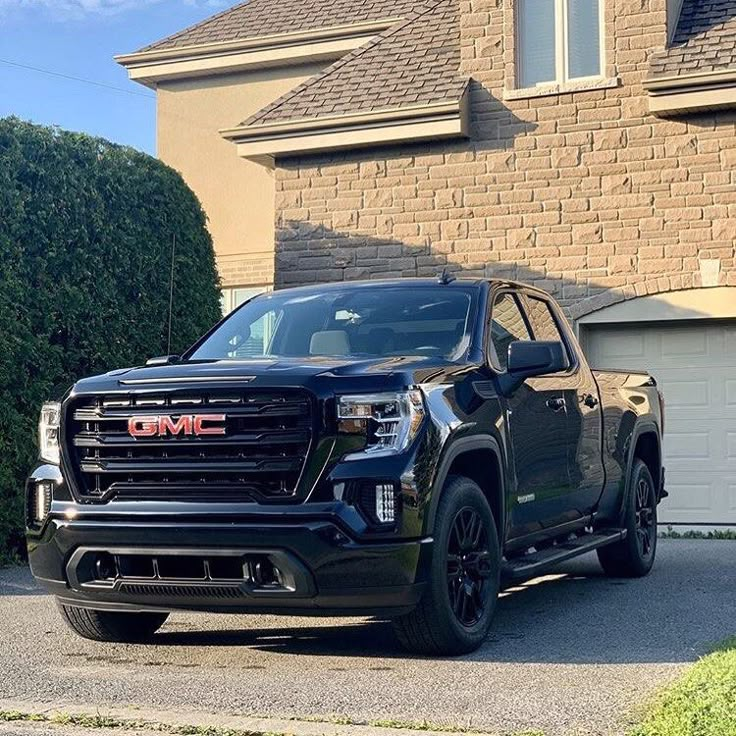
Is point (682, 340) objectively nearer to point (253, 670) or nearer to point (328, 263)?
point (328, 263)

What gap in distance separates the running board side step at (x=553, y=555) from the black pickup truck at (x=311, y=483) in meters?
0.03

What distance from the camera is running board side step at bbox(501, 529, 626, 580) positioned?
7.09m

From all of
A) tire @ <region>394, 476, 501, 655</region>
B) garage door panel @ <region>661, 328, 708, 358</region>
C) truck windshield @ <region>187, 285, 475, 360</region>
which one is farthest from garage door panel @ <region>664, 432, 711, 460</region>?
tire @ <region>394, 476, 501, 655</region>

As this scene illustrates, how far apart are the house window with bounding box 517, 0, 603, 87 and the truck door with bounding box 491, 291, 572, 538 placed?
7.45 metres

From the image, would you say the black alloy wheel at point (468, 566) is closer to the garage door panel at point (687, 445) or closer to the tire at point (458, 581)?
the tire at point (458, 581)

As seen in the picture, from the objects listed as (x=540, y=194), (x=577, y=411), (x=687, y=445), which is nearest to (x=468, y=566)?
(x=577, y=411)

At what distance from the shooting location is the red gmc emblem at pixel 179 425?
6.24m

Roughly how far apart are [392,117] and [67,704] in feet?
35.1

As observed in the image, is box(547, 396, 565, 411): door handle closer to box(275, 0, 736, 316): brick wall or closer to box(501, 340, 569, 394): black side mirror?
box(501, 340, 569, 394): black side mirror

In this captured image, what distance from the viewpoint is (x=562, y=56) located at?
595 inches

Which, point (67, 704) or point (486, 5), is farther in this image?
point (486, 5)

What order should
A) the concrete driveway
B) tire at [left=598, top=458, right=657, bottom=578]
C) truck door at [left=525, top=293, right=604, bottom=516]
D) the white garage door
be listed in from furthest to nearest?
the white garage door, tire at [left=598, top=458, right=657, bottom=578], truck door at [left=525, top=293, right=604, bottom=516], the concrete driveway

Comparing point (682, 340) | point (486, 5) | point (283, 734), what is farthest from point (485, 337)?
point (486, 5)

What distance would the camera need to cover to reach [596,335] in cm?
1495
